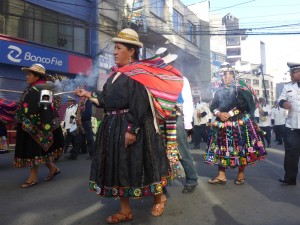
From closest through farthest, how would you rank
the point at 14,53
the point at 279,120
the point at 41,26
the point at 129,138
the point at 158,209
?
the point at 129,138 → the point at 158,209 → the point at 279,120 → the point at 14,53 → the point at 41,26

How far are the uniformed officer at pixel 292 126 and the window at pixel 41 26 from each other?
10088mm

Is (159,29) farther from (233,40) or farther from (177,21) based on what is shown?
(233,40)

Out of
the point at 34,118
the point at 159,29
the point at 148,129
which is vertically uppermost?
the point at 159,29

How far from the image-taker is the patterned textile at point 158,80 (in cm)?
316

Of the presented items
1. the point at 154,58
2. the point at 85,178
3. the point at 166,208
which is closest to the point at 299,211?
the point at 166,208

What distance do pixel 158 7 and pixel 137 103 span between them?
19994 mm

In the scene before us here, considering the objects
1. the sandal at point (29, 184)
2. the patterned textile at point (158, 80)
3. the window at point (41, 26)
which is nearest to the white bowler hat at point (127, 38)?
the patterned textile at point (158, 80)

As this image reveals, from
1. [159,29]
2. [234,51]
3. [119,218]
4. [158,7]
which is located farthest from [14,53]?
[234,51]

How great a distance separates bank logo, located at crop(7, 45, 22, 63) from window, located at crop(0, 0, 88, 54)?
705 mm

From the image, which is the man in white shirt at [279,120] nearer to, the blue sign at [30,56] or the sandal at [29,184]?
the blue sign at [30,56]

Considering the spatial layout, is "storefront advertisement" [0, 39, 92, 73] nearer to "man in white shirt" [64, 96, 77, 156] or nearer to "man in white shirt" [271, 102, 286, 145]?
"man in white shirt" [64, 96, 77, 156]

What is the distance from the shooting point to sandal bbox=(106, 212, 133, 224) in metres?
3.19

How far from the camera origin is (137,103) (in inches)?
121

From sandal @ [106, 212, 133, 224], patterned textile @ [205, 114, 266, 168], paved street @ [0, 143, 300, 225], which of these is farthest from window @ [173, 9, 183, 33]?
sandal @ [106, 212, 133, 224]
